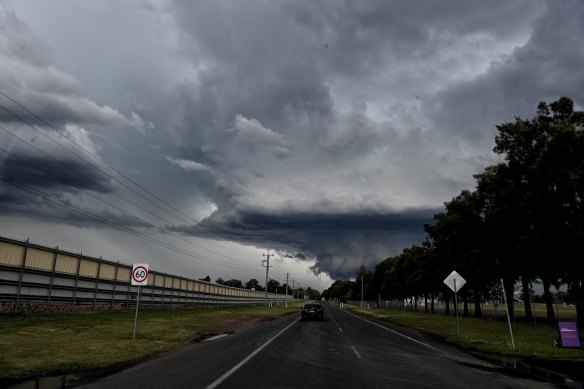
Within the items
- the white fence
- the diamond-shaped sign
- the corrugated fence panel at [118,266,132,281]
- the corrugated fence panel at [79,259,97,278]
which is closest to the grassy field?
the white fence

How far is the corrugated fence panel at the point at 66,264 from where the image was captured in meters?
26.4

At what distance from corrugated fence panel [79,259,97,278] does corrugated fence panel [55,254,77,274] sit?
0.70 m

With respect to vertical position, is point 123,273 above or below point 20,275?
above

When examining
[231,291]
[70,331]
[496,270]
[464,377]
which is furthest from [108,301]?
[231,291]

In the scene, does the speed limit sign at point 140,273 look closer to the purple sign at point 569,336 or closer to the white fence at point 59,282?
the white fence at point 59,282

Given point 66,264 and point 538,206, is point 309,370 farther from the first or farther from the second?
point 538,206

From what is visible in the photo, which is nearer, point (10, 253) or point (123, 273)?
point (10, 253)

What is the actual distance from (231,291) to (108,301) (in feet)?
192

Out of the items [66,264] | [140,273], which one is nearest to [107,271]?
[66,264]

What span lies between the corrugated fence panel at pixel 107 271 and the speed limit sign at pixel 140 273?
598 inches

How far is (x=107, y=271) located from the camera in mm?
32781

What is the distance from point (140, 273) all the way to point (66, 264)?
11.6 m

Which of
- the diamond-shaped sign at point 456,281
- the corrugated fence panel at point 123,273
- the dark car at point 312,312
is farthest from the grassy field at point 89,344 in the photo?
the dark car at point 312,312

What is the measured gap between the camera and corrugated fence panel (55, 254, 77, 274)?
2638 cm
